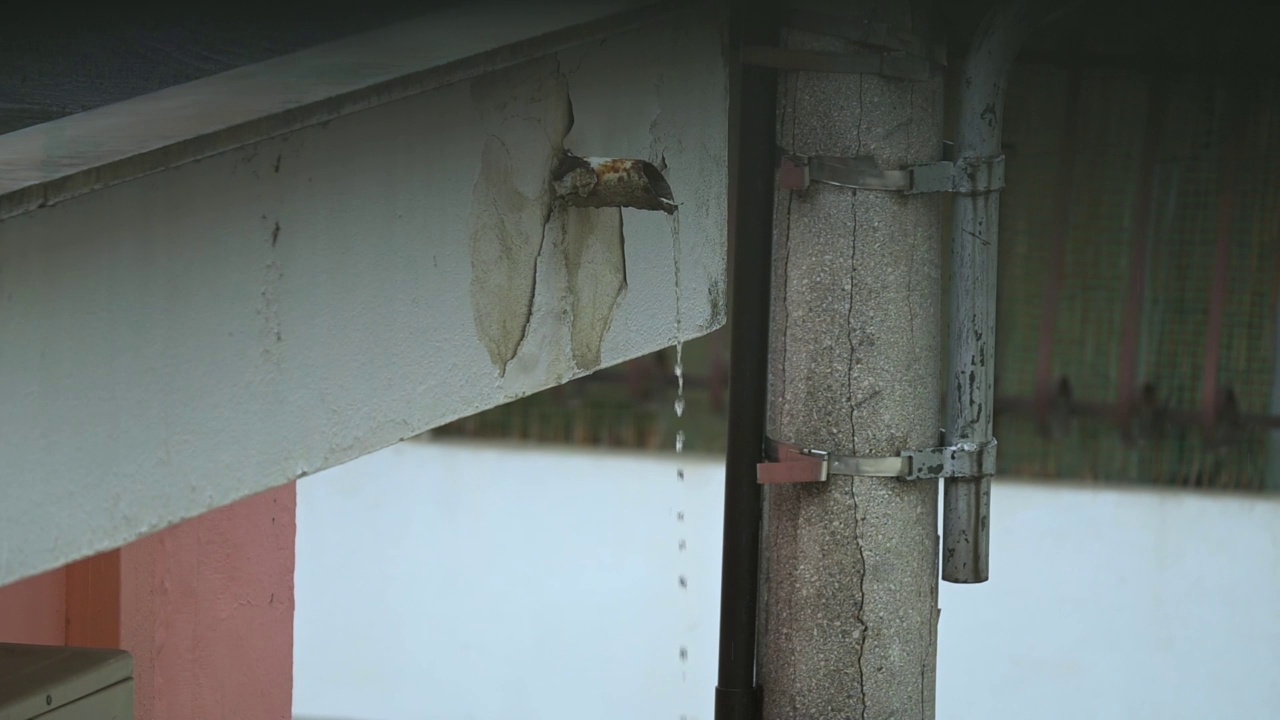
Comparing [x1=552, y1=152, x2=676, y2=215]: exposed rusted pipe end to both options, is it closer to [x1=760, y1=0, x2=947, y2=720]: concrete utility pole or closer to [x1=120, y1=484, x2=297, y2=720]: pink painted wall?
[x1=760, y1=0, x2=947, y2=720]: concrete utility pole

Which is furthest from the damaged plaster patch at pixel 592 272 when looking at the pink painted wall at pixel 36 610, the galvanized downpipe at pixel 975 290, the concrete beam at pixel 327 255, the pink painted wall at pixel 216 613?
the pink painted wall at pixel 36 610

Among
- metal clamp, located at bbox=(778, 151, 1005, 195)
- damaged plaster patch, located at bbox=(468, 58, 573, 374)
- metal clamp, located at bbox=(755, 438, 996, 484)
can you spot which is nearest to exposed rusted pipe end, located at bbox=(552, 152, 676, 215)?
damaged plaster patch, located at bbox=(468, 58, 573, 374)

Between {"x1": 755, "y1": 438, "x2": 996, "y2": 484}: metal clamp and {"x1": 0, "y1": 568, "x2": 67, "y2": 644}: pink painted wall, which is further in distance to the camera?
{"x1": 0, "y1": 568, "x2": 67, "y2": 644}: pink painted wall

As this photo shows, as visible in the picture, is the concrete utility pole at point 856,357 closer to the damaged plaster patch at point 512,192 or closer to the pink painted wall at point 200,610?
the damaged plaster patch at point 512,192

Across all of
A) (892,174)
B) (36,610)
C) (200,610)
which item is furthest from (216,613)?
(892,174)

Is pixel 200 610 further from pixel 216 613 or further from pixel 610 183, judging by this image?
pixel 610 183

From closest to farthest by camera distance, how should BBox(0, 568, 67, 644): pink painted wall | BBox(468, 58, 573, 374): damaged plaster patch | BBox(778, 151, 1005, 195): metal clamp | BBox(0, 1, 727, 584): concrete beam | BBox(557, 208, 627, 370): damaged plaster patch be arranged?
BBox(0, 1, 727, 584): concrete beam < BBox(468, 58, 573, 374): damaged plaster patch < BBox(557, 208, 627, 370): damaged plaster patch < BBox(778, 151, 1005, 195): metal clamp < BBox(0, 568, 67, 644): pink painted wall

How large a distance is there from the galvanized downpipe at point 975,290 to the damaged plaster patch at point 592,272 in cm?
68

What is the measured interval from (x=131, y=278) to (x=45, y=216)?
0.45 feet

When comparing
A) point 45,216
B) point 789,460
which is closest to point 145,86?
point 45,216

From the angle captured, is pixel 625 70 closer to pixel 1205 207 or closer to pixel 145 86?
pixel 145 86

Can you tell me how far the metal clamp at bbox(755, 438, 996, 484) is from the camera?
8.70ft

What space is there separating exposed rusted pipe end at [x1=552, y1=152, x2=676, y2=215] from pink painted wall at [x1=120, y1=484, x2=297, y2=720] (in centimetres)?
151

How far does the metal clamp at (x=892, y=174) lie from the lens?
264 cm
